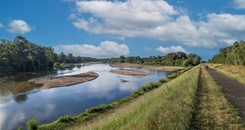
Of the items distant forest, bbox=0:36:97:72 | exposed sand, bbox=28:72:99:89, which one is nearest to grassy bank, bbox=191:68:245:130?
exposed sand, bbox=28:72:99:89

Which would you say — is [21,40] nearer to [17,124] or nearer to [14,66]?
[14,66]

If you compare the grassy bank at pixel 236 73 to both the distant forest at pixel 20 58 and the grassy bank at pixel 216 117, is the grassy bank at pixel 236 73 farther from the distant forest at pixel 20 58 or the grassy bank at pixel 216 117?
the distant forest at pixel 20 58

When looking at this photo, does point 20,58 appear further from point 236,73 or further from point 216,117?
point 216,117

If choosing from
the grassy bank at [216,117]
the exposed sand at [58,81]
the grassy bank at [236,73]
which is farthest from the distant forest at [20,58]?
the grassy bank at [216,117]

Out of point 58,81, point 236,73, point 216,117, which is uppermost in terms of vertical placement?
point 236,73

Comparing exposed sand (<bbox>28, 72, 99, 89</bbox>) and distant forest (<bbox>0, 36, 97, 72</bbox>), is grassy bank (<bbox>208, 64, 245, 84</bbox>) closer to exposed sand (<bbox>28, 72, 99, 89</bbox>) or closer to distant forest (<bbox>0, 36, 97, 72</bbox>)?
exposed sand (<bbox>28, 72, 99, 89</bbox>)

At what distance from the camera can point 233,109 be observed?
13266 millimetres

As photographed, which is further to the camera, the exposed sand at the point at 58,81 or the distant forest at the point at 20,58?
the distant forest at the point at 20,58

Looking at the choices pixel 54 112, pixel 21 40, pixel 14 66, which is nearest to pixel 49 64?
pixel 21 40

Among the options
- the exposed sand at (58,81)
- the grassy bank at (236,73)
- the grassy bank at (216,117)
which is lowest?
the exposed sand at (58,81)

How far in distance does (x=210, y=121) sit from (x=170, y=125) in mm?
2501

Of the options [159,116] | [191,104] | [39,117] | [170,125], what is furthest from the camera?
[39,117]

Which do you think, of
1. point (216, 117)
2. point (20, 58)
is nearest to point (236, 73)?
point (216, 117)

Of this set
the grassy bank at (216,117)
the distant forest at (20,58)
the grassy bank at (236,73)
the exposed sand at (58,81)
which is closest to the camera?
the grassy bank at (216,117)
